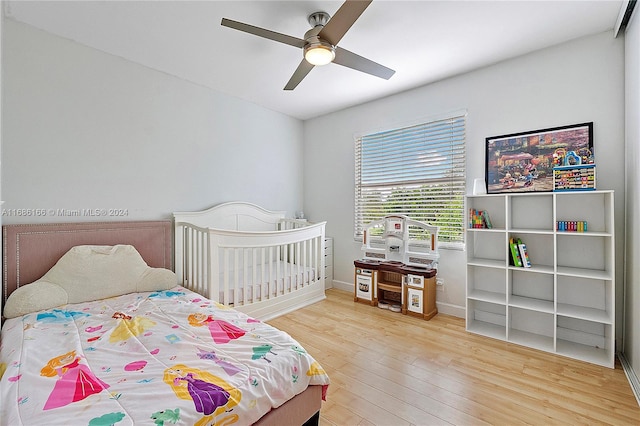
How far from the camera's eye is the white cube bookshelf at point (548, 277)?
214 cm

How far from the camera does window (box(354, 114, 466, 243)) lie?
2953mm

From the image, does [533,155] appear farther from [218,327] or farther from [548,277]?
[218,327]

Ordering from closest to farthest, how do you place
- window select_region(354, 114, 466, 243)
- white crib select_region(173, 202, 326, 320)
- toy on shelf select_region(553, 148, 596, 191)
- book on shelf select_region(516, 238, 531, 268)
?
toy on shelf select_region(553, 148, 596, 191) < book on shelf select_region(516, 238, 531, 268) < white crib select_region(173, 202, 326, 320) < window select_region(354, 114, 466, 243)

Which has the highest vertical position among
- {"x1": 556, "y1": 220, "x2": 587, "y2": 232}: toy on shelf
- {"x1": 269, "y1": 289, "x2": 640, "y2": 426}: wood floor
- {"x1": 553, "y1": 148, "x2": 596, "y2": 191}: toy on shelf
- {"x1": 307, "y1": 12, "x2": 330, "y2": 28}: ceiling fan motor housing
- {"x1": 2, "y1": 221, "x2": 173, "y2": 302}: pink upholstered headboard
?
{"x1": 307, "y1": 12, "x2": 330, "y2": 28}: ceiling fan motor housing

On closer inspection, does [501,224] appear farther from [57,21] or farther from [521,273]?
[57,21]

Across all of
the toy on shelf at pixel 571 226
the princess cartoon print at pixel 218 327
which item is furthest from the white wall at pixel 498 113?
the princess cartoon print at pixel 218 327

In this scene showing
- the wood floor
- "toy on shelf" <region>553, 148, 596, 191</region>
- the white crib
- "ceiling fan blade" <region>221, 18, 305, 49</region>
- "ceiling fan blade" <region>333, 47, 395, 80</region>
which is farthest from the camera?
the white crib

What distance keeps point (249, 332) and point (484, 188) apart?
7.83 feet

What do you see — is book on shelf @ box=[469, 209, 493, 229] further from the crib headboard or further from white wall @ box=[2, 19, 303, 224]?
white wall @ box=[2, 19, 303, 224]

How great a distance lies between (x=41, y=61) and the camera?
216 centimetres

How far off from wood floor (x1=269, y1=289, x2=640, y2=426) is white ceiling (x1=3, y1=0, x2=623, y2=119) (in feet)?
8.09

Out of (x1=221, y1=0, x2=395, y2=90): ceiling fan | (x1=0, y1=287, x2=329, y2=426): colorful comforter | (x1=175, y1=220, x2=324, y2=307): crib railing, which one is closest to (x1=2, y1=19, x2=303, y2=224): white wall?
(x1=175, y1=220, x2=324, y2=307): crib railing

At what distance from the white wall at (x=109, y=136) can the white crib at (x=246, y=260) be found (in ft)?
0.76

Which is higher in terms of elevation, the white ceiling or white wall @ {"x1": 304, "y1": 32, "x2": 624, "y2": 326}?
the white ceiling
